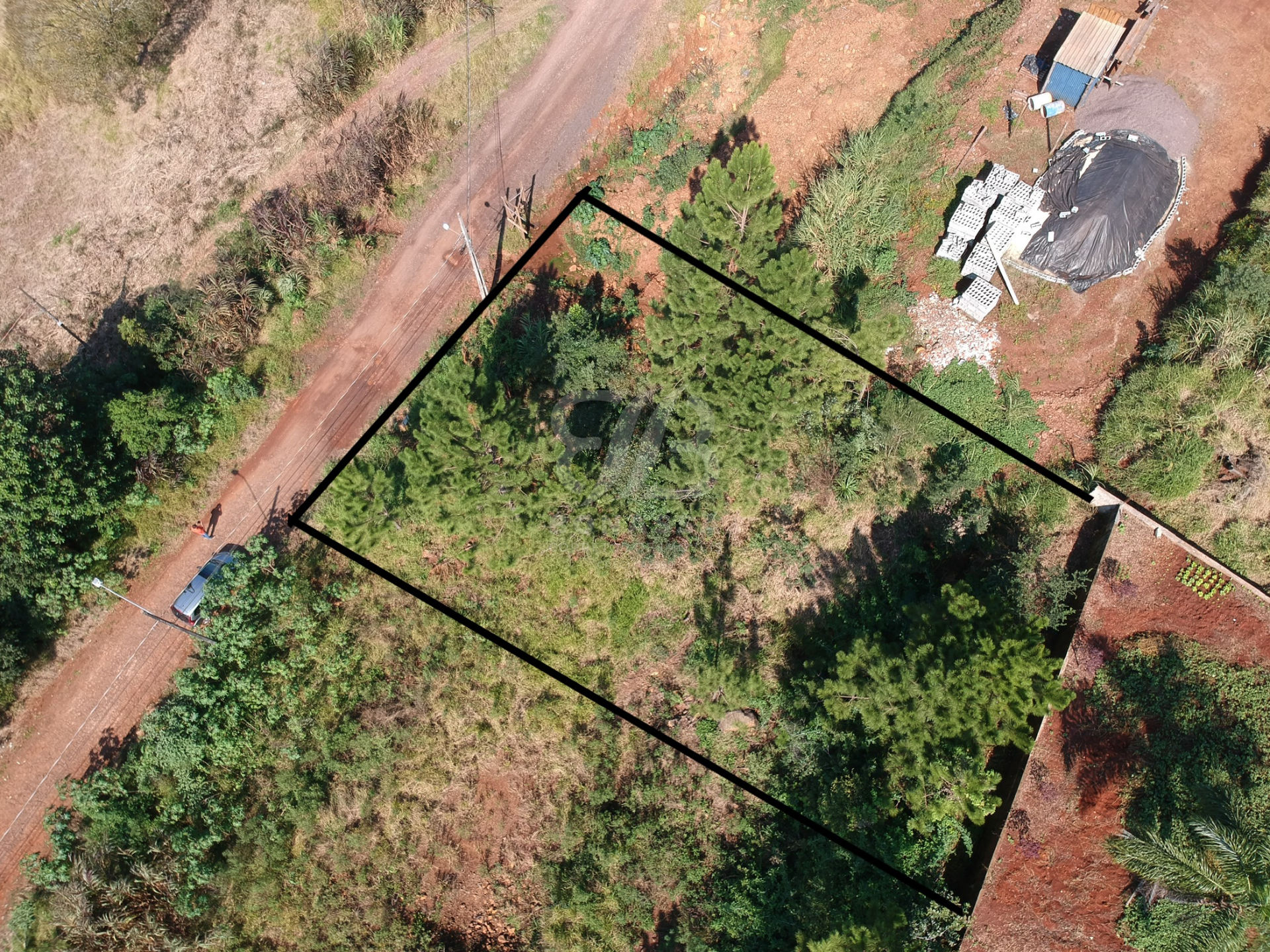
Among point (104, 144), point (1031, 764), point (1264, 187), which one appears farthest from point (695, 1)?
point (1031, 764)

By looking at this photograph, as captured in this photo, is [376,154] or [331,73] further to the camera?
[331,73]

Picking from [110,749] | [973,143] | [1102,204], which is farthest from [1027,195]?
[110,749]

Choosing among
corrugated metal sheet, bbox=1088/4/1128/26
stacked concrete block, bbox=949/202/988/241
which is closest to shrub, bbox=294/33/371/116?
stacked concrete block, bbox=949/202/988/241

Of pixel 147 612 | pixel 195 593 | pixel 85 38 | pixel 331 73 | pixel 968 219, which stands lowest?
pixel 147 612

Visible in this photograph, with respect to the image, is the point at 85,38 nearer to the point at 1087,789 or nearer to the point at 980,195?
the point at 980,195
